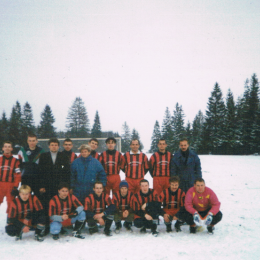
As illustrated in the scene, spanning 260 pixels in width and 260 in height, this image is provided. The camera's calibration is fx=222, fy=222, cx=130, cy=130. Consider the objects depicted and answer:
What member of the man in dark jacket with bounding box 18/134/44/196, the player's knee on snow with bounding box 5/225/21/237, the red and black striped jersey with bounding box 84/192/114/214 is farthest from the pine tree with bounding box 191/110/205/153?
the player's knee on snow with bounding box 5/225/21/237

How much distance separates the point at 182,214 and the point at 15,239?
285 cm

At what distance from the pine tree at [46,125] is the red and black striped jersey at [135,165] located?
3633 cm

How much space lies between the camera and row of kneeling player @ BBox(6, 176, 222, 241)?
370cm

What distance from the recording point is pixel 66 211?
3.85 metres

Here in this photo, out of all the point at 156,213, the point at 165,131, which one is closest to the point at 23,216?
the point at 156,213

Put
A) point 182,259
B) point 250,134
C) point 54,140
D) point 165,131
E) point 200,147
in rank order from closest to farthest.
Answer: point 182,259, point 54,140, point 250,134, point 200,147, point 165,131

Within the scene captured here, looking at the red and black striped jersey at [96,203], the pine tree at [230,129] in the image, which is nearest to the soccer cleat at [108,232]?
the red and black striped jersey at [96,203]

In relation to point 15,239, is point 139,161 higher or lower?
higher

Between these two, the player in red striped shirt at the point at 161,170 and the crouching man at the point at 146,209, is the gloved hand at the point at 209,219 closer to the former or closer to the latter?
the crouching man at the point at 146,209

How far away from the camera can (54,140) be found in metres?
4.31

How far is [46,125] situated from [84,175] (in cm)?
3848

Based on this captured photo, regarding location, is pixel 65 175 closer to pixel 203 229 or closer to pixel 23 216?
pixel 23 216

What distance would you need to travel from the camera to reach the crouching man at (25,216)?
3586 mm

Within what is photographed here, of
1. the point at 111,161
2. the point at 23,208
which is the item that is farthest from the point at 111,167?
the point at 23,208
